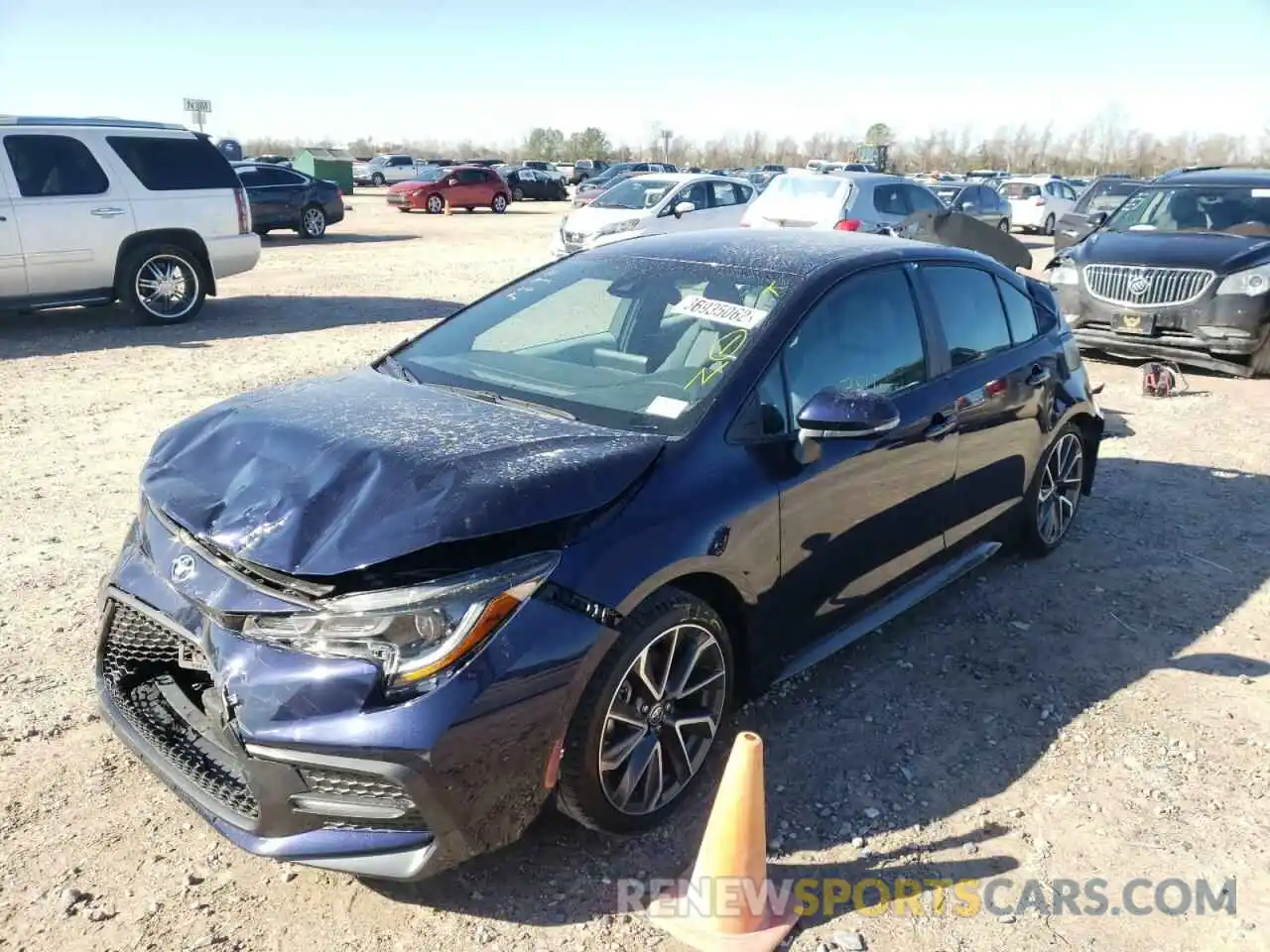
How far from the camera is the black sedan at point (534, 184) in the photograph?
41.2 metres

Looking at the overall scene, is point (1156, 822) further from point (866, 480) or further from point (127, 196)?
point (127, 196)

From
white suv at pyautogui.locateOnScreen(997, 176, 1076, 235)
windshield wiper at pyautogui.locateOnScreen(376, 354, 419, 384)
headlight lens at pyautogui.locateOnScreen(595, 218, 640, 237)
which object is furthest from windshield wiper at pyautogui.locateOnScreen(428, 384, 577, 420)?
white suv at pyautogui.locateOnScreen(997, 176, 1076, 235)

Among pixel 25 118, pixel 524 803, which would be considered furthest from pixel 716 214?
pixel 524 803

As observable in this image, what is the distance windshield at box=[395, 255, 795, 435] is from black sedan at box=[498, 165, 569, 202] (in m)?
38.6

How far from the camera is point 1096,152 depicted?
10531 cm

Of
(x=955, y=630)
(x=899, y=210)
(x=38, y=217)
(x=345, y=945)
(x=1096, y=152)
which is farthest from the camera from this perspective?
(x=1096, y=152)

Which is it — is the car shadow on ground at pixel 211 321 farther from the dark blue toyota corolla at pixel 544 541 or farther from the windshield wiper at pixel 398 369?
the dark blue toyota corolla at pixel 544 541

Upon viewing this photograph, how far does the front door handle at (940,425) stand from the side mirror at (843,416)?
71 centimetres

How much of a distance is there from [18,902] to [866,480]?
2.91 metres

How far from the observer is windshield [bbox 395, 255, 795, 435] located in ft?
10.8

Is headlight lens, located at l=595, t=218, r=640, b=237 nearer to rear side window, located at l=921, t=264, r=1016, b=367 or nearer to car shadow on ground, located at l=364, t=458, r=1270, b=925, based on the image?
car shadow on ground, located at l=364, t=458, r=1270, b=925

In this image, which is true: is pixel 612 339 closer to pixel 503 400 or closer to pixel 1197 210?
pixel 503 400

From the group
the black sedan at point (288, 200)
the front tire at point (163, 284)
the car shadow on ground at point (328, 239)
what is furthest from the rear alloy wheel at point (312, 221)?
the front tire at point (163, 284)

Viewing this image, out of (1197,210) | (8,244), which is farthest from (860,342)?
(8,244)
